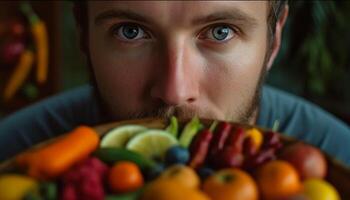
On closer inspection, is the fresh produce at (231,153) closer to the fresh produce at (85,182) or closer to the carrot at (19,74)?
the fresh produce at (85,182)

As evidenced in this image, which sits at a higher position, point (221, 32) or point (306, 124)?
point (221, 32)

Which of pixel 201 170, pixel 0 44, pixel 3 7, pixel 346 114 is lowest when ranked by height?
pixel 346 114

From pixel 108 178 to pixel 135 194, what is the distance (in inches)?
1.5

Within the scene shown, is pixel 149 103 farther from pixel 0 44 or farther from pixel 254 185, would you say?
pixel 0 44

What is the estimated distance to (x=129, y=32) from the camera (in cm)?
91

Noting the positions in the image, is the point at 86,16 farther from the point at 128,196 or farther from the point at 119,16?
the point at 128,196

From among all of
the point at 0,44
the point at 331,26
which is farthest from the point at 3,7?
the point at 331,26

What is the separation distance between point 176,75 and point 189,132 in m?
0.23

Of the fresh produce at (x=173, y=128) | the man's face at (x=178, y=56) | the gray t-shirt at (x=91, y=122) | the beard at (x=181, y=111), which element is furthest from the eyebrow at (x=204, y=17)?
the gray t-shirt at (x=91, y=122)

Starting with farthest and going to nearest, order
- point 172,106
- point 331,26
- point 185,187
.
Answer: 1. point 331,26
2. point 172,106
3. point 185,187

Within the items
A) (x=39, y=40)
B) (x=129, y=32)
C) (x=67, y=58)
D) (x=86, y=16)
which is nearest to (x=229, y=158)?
(x=129, y=32)

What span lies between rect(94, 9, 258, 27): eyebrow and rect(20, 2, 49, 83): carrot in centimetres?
150

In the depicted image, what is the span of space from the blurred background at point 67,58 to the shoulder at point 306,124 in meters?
0.91

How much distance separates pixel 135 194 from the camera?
19.5 inches
